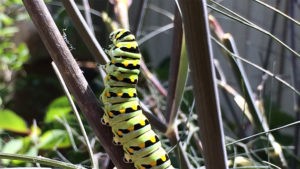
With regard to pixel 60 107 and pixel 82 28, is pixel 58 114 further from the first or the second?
pixel 82 28

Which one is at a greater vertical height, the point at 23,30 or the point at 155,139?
the point at 23,30

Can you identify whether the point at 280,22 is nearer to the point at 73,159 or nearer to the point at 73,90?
the point at 73,159

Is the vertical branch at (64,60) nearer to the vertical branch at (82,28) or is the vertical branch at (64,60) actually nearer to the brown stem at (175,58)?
the vertical branch at (82,28)

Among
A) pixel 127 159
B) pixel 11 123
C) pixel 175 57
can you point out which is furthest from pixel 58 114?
pixel 127 159


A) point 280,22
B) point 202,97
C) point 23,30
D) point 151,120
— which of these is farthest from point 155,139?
point 23,30

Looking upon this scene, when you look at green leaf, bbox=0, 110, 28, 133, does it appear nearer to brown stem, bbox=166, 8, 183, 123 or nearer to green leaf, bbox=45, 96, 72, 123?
green leaf, bbox=45, 96, 72, 123

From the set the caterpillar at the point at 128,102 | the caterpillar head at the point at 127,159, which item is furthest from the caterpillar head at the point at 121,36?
the caterpillar head at the point at 127,159
